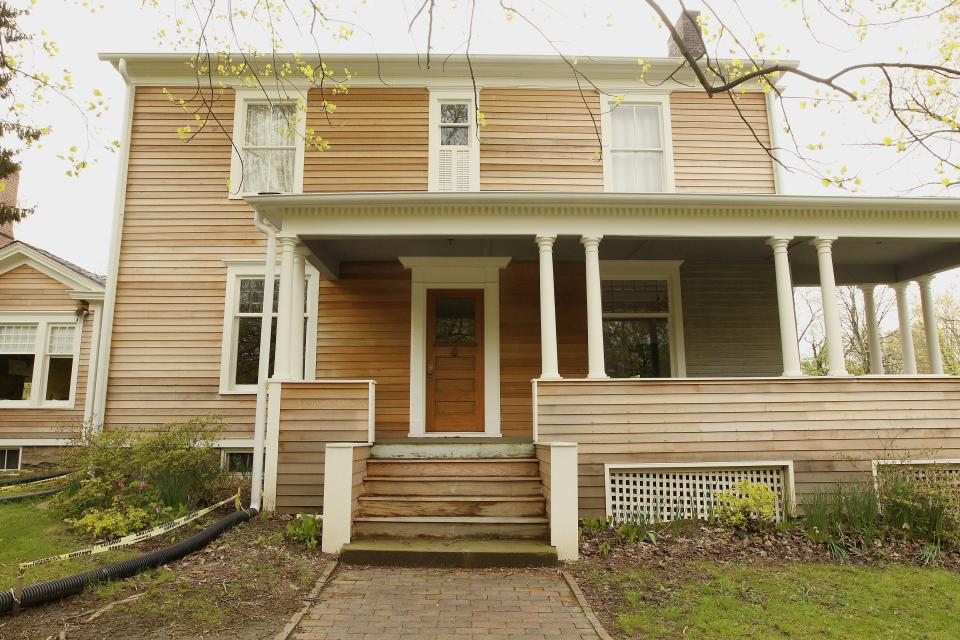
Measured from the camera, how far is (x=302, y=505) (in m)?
6.42

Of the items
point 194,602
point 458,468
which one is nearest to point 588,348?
point 458,468

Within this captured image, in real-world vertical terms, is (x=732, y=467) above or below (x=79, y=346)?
below

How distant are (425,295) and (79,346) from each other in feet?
18.9

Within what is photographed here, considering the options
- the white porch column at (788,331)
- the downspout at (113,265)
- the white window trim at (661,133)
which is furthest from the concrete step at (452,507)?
the white window trim at (661,133)

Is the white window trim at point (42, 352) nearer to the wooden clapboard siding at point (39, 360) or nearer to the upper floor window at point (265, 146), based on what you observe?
the wooden clapboard siding at point (39, 360)

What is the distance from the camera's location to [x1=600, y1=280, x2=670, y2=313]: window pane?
358 inches

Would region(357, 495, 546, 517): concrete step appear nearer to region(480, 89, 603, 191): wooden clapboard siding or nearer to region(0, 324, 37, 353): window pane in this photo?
region(480, 89, 603, 191): wooden clapboard siding

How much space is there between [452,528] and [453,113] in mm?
6619

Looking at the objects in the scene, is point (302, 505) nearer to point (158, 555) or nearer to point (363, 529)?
point (363, 529)

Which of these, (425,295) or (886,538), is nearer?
(886,538)

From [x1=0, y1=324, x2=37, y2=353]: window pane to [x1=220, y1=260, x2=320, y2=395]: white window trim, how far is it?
3604 mm

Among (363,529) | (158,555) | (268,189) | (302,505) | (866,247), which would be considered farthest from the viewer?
(268,189)

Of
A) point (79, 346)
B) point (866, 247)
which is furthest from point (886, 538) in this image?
point (79, 346)

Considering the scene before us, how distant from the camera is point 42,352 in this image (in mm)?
9453
